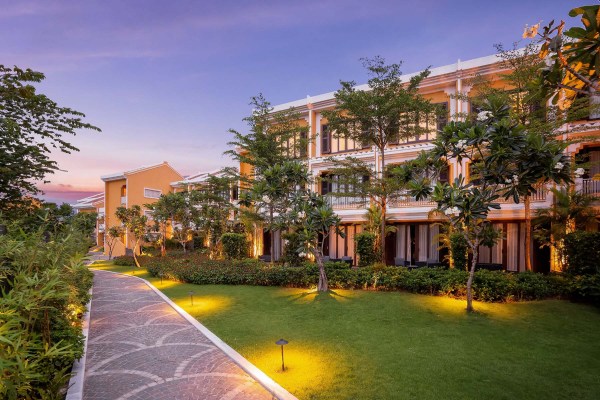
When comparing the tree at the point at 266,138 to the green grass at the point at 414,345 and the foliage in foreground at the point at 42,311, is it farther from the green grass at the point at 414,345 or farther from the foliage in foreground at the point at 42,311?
the foliage in foreground at the point at 42,311

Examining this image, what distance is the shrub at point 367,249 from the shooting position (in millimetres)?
16578

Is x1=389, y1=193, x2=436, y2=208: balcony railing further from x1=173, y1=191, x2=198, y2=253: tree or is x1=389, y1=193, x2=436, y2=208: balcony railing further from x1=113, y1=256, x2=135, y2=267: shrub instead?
x1=113, y1=256, x2=135, y2=267: shrub

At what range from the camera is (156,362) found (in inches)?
281

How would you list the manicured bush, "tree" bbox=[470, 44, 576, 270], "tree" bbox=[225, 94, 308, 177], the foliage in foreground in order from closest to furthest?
the foliage in foreground < "tree" bbox=[470, 44, 576, 270] < "tree" bbox=[225, 94, 308, 177] < the manicured bush

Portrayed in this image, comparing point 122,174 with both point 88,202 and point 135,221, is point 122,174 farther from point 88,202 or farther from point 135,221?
point 88,202

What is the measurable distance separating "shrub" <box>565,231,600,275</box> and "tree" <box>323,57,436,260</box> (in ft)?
22.3

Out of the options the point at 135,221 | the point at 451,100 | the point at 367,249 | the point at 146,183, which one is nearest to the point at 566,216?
the point at 367,249

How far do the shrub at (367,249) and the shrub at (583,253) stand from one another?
772 centimetres

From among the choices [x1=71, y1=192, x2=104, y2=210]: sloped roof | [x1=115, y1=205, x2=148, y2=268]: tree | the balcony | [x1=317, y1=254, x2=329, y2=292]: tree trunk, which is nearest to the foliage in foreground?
[x1=317, y1=254, x2=329, y2=292]: tree trunk

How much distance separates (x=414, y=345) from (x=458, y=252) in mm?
8674

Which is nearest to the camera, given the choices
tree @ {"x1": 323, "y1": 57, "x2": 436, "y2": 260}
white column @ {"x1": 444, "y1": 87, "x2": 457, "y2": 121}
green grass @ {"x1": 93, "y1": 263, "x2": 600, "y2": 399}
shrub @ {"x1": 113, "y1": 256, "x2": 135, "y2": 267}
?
green grass @ {"x1": 93, "y1": 263, "x2": 600, "y2": 399}

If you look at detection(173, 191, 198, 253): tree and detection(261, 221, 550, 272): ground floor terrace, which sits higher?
detection(173, 191, 198, 253): tree

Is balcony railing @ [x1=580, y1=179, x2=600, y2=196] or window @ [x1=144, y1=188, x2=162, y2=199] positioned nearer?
balcony railing @ [x1=580, y1=179, x2=600, y2=196]

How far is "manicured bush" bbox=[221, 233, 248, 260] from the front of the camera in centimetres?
2198
